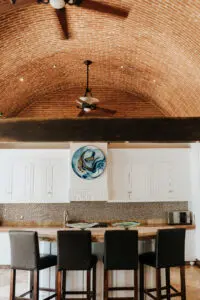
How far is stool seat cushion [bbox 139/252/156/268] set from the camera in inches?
150

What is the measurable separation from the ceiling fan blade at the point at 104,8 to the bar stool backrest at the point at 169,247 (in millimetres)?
3103

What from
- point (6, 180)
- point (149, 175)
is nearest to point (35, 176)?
point (6, 180)

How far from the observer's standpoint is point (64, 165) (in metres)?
6.39

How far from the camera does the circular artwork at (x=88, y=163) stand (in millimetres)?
6289

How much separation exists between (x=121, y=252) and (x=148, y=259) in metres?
0.44

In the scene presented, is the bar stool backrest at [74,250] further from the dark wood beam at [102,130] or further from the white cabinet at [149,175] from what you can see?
the white cabinet at [149,175]

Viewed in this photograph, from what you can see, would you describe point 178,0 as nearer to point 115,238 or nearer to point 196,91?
point 196,91

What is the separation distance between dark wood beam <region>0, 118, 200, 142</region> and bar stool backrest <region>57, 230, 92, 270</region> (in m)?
1.29

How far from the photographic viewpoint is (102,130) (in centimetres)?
421

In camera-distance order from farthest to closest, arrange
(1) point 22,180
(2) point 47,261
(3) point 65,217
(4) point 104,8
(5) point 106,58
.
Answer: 1. (3) point 65,217
2. (1) point 22,180
3. (5) point 106,58
4. (4) point 104,8
5. (2) point 47,261

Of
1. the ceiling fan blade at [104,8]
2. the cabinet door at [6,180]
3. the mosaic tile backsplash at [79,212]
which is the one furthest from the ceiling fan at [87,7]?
the mosaic tile backsplash at [79,212]

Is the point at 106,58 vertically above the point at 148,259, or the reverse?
the point at 106,58

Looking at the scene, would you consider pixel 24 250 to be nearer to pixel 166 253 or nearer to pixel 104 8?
pixel 166 253

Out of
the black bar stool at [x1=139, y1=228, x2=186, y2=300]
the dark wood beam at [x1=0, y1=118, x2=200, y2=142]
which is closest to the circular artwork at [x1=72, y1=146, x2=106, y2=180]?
the dark wood beam at [x1=0, y1=118, x2=200, y2=142]
